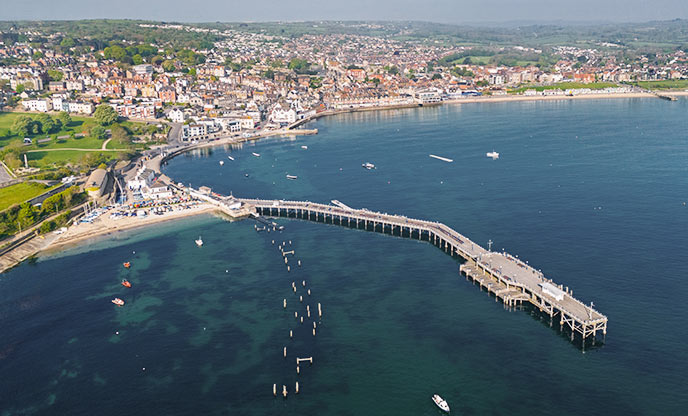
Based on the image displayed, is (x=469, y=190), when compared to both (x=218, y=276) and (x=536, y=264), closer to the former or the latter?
(x=536, y=264)

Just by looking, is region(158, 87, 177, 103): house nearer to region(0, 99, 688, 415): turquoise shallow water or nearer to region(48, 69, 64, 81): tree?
region(48, 69, 64, 81): tree

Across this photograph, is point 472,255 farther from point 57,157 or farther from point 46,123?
point 46,123

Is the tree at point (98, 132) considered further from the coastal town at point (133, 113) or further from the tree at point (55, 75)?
the tree at point (55, 75)

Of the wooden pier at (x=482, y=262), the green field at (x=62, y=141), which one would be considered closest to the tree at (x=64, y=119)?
the green field at (x=62, y=141)

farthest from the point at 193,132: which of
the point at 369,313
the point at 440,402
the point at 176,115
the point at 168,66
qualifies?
the point at 440,402

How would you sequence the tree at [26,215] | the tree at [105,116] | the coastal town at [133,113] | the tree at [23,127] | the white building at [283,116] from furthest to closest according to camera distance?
the white building at [283,116] < the tree at [105,116] < the tree at [23,127] < the coastal town at [133,113] < the tree at [26,215]

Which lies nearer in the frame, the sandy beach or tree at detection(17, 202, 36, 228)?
the sandy beach

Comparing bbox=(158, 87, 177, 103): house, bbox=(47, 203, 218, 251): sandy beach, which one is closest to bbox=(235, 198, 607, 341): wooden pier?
bbox=(47, 203, 218, 251): sandy beach
